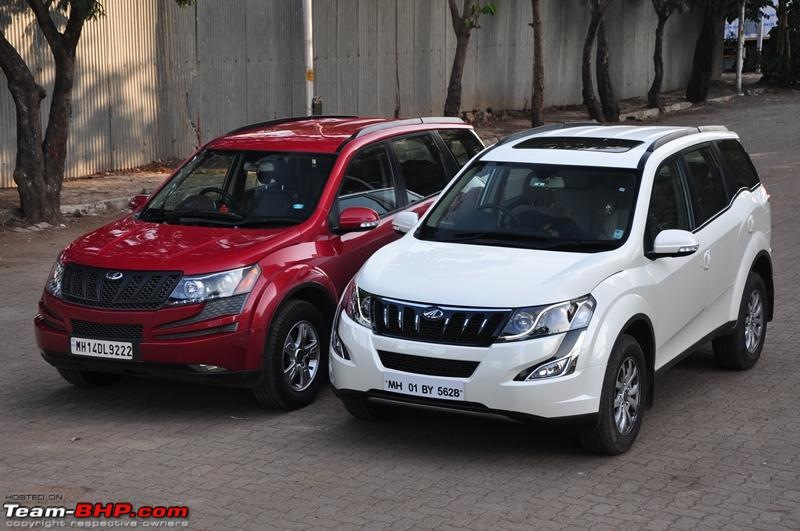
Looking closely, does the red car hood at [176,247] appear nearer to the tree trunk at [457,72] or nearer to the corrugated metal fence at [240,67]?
the corrugated metal fence at [240,67]

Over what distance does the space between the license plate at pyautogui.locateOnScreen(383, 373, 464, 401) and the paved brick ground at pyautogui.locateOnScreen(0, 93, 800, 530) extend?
441 mm

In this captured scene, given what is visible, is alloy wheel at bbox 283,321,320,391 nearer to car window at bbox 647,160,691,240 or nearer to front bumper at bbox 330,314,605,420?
front bumper at bbox 330,314,605,420

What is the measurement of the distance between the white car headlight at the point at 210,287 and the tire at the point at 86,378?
1142mm

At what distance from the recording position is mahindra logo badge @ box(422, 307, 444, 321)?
22.0ft

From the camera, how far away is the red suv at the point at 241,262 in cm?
746

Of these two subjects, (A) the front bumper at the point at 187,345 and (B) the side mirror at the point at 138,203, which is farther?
(B) the side mirror at the point at 138,203

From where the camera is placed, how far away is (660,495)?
6.33 metres

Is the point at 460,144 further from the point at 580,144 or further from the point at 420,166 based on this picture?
the point at 580,144

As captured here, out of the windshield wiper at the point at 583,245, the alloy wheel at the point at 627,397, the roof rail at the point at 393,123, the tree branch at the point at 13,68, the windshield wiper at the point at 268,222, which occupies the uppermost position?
the tree branch at the point at 13,68

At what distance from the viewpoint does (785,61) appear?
3853cm

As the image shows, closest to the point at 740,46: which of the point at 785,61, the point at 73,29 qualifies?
the point at 785,61

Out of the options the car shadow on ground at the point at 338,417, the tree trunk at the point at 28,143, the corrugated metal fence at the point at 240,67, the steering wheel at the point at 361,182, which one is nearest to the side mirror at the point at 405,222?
the steering wheel at the point at 361,182

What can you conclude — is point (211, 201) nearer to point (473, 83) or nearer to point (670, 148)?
point (670, 148)

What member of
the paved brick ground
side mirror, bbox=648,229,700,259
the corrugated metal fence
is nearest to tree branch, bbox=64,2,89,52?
the corrugated metal fence
